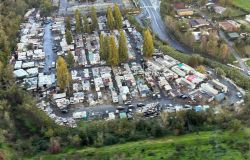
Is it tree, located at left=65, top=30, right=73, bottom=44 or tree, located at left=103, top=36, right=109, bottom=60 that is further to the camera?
tree, located at left=65, top=30, right=73, bottom=44

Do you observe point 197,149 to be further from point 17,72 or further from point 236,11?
point 236,11

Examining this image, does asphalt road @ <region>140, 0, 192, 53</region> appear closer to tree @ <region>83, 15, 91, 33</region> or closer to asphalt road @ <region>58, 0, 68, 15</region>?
tree @ <region>83, 15, 91, 33</region>

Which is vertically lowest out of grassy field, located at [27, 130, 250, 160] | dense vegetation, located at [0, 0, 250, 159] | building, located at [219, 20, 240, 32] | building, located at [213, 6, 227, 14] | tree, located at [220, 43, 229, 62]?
grassy field, located at [27, 130, 250, 160]

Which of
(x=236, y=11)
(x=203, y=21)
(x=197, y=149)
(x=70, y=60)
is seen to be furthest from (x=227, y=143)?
(x=236, y=11)

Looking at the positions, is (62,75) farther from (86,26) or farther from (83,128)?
(86,26)

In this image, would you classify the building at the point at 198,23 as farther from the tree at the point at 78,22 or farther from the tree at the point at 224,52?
the tree at the point at 78,22

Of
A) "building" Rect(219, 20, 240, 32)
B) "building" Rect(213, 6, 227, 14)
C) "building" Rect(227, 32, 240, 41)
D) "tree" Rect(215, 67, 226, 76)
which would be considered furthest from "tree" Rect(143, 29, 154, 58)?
"building" Rect(213, 6, 227, 14)

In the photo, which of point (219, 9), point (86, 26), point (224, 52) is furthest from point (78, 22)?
point (219, 9)
